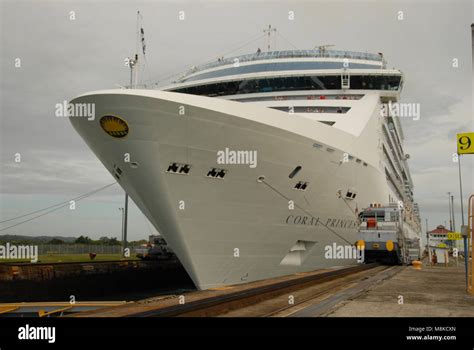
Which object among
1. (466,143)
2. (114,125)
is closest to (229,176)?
(114,125)

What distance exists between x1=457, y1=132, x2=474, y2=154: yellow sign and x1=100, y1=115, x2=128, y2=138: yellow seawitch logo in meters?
8.62

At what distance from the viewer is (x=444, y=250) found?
28688 mm

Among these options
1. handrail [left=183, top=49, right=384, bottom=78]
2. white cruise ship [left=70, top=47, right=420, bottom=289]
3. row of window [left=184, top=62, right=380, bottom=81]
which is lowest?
white cruise ship [left=70, top=47, right=420, bottom=289]

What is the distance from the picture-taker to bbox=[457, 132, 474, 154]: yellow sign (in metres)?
9.52

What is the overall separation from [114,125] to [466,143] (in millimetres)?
9218

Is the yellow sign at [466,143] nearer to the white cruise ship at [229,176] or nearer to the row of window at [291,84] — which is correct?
the white cruise ship at [229,176]

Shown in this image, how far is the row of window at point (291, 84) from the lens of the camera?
21.9 metres

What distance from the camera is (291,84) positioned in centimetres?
2200

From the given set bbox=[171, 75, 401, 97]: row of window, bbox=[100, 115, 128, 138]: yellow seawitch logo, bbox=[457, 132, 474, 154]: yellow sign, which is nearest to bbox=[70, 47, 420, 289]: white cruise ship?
bbox=[100, 115, 128, 138]: yellow seawitch logo

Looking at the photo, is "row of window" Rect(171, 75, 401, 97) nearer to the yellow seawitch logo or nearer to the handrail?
the handrail

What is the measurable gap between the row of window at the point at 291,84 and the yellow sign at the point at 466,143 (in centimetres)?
1295

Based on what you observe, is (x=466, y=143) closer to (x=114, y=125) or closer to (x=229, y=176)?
(x=229, y=176)

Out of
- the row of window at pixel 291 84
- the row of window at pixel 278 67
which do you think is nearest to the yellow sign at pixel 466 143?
the row of window at pixel 291 84
